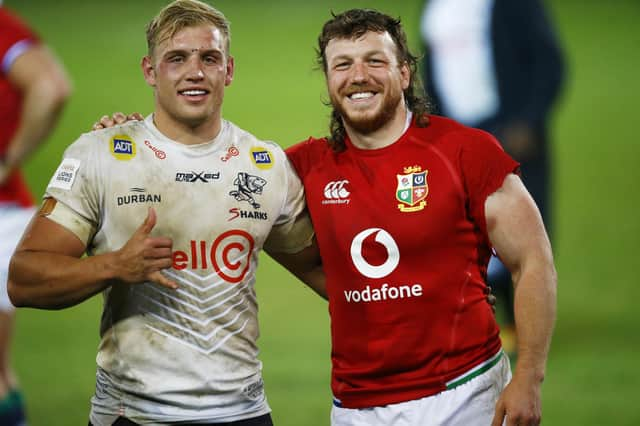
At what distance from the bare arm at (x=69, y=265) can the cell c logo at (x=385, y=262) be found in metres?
0.67

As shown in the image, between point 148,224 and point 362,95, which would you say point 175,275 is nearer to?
point 148,224

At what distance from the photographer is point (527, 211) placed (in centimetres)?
361

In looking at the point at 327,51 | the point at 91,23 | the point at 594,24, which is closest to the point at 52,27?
the point at 91,23

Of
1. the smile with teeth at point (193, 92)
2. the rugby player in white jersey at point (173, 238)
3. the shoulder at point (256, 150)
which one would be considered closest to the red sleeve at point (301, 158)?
the shoulder at point (256, 150)

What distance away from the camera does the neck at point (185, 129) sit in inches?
142

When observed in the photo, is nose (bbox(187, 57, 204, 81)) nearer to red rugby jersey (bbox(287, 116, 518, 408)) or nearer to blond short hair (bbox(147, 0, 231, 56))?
blond short hair (bbox(147, 0, 231, 56))

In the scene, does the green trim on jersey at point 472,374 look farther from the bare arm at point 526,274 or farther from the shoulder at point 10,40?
the shoulder at point 10,40

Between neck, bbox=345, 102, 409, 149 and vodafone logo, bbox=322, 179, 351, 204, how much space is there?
0.48 ft

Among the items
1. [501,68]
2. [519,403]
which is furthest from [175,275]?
[501,68]

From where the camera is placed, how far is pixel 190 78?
3.56 metres

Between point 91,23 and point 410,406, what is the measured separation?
15079 millimetres

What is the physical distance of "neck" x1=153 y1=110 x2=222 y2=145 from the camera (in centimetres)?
361

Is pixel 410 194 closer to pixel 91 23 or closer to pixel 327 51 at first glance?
pixel 327 51

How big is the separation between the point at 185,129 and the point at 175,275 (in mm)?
466
